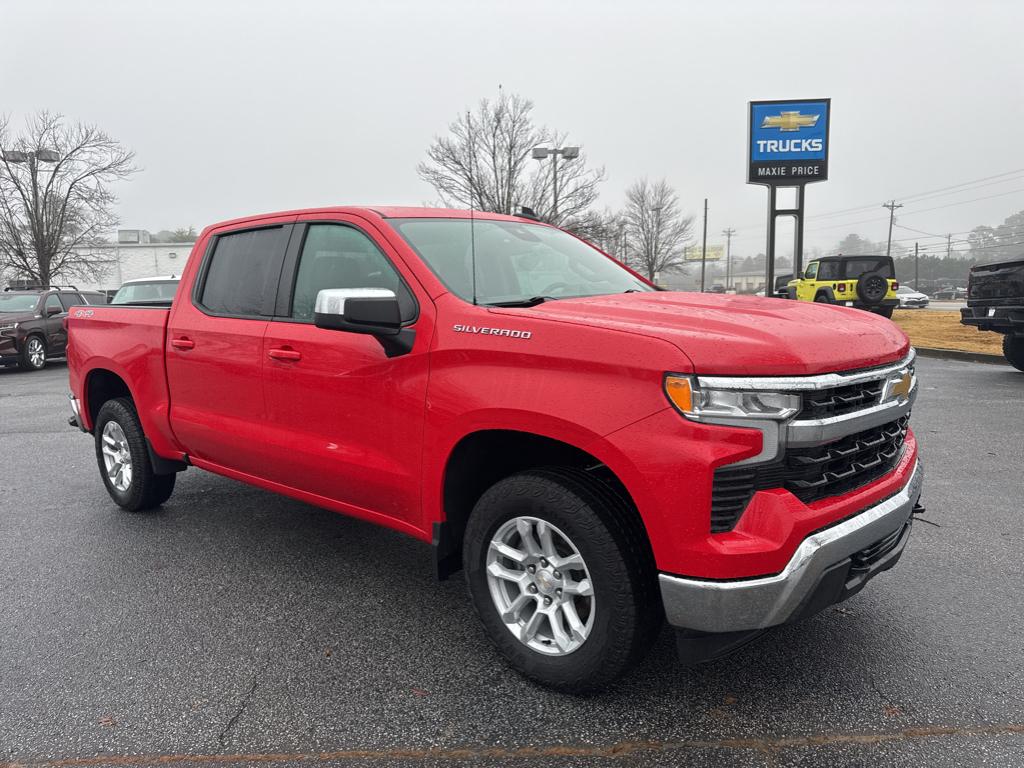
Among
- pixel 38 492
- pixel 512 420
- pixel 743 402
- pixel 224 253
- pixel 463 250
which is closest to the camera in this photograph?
pixel 743 402

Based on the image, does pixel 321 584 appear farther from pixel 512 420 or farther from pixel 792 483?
pixel 792 483

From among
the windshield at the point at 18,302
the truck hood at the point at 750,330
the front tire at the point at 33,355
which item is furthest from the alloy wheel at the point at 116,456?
the windshield at the point at 18,302

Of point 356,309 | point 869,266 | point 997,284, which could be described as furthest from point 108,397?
point 869,266

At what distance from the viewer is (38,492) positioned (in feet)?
18.5

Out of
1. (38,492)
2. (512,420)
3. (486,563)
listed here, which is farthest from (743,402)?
(38,492)

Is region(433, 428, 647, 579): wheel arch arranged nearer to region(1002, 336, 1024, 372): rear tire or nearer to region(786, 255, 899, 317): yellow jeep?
region(1002, 336, 1024, 372): rear tire

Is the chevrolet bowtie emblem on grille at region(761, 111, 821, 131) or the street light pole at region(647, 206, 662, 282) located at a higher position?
the chevrolet bowtie emblem on grille at region(761, 111, 821, 131)

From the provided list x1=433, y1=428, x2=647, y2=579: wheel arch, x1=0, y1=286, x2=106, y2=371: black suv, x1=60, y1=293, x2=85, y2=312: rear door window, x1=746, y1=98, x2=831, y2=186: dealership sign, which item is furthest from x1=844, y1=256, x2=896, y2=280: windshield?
x1=433, y1=428, x2=647, y2=579: wheel arch

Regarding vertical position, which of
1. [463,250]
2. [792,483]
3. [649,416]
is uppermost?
[463,250]

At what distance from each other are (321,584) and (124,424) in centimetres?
197

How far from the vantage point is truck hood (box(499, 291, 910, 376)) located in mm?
2264

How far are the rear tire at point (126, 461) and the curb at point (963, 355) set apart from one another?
1280 centimetres

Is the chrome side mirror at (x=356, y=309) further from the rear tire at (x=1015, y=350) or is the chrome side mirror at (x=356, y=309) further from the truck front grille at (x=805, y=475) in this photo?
the rear tire at (x=1015, y=350)

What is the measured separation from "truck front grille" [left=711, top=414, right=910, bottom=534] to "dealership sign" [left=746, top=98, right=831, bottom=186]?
2033cm
